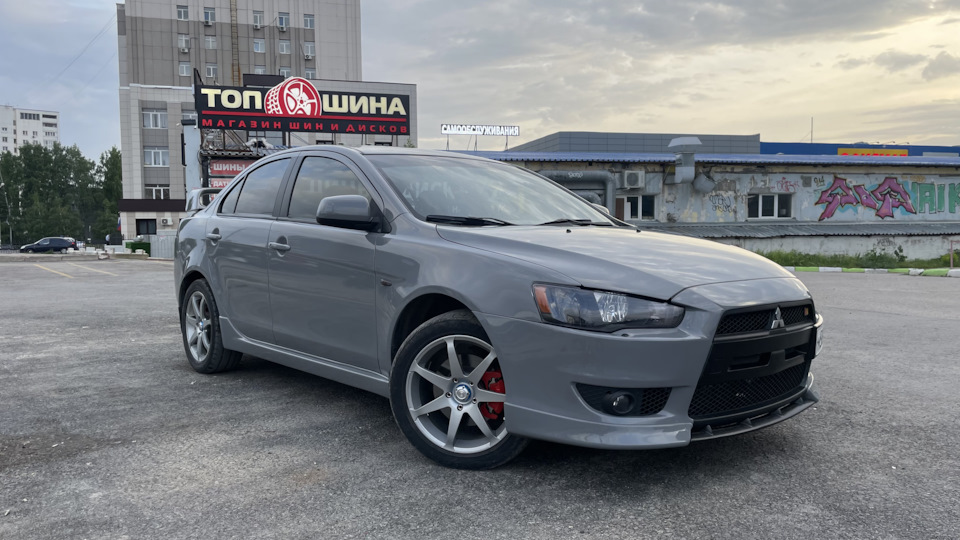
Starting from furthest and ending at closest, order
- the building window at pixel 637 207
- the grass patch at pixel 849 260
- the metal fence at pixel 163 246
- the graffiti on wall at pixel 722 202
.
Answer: the metal fence at pixel 163 246, the graffiti on wall at pixel 722 202, the building window at pixel 637 207, the grass patch at pixel 849 260

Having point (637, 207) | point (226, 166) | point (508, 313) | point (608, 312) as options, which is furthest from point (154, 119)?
point (608, 312)

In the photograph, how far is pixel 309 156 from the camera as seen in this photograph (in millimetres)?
4699

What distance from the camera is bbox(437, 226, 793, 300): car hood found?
9.85ft

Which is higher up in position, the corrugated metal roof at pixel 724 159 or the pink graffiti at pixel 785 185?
the corrugated metal roof at pixel 724 159

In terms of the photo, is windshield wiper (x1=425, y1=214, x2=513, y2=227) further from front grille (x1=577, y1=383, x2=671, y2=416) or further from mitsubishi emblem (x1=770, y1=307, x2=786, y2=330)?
mitsubishi emblem (x1=770, y1=307, x2=786, y2=330)

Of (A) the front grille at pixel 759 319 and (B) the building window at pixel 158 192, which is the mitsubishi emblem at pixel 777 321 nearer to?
(A) the front grille at pixel 759 319

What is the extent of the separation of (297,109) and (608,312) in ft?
100

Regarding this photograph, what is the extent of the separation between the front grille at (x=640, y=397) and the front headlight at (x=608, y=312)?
26 cm

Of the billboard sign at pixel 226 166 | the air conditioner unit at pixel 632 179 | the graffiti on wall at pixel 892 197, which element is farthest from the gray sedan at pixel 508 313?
the billboard sign at pixel 226 166

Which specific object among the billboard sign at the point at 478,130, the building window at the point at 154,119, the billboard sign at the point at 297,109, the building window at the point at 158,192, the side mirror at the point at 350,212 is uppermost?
the building window at the point at 154,119

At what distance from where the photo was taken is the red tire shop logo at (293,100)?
30781mm

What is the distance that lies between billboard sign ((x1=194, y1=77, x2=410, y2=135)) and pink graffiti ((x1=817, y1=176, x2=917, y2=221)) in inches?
715

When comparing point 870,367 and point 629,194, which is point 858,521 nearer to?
point 870,367

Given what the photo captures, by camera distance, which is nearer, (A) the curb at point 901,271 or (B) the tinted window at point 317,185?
(B) the tinted window at point 317,185
